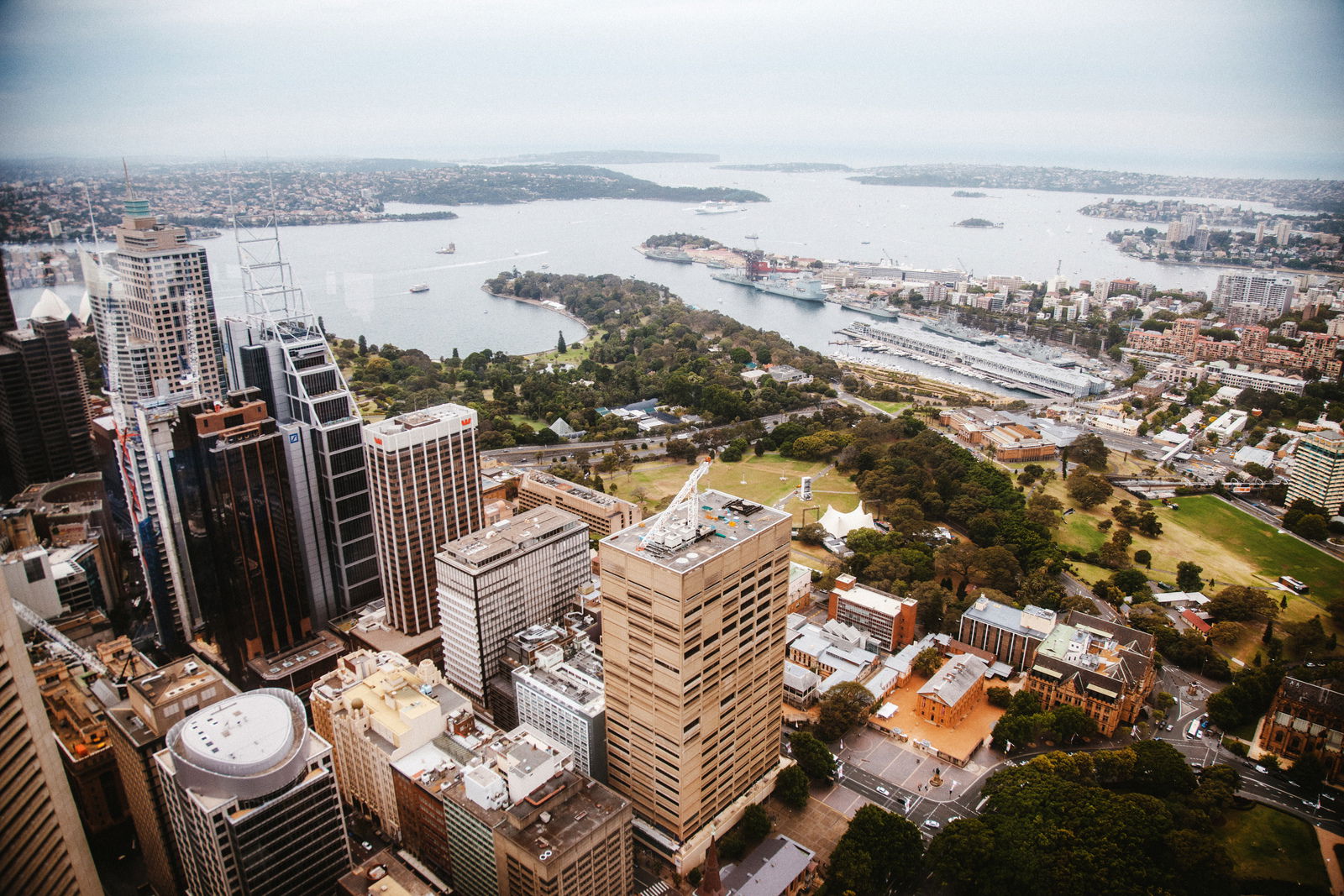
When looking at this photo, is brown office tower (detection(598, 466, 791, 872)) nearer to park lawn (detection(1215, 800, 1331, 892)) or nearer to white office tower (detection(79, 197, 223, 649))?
park lawn (detection(1215, 800, 1331, 892))

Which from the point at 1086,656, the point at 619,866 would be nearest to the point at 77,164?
the point at 619,866

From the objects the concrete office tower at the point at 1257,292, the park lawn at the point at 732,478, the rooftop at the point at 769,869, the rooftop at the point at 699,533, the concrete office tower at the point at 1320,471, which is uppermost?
the rooftop at the point at 699,533

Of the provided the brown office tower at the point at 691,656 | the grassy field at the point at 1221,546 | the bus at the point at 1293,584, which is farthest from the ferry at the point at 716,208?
the brown office tower at the point at 691,656

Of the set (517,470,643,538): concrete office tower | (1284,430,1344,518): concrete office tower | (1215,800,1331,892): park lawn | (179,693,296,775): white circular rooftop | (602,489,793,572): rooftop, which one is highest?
(602,489,793,572): rooftop

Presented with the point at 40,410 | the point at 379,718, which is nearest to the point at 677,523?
the point at 379,718

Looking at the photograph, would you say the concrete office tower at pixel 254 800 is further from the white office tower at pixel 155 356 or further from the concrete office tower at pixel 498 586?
the white office tower at pixel 155 356

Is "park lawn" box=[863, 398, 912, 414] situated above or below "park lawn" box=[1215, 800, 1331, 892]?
above

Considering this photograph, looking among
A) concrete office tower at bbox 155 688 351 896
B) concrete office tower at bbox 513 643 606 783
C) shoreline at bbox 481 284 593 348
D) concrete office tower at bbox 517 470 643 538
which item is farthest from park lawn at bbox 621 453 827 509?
shoreline at bbox 481 284 593 348
